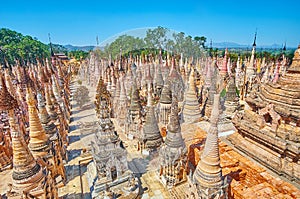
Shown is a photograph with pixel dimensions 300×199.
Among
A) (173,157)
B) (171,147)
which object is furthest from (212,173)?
(171,147)

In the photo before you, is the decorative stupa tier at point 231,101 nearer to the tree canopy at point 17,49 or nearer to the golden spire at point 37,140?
the golden spire at point 37,140

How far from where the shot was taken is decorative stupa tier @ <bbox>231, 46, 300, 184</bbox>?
870 centimetres

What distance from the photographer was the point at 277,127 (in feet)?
31.1

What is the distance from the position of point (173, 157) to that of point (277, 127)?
606 cm

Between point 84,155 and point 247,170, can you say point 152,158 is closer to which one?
point 84,155

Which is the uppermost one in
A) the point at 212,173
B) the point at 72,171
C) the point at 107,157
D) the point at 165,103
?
the point at 212,173

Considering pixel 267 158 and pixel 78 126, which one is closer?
pixel 267 158

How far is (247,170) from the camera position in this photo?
9055mm

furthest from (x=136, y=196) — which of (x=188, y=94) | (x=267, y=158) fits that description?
(x=188, y=94)

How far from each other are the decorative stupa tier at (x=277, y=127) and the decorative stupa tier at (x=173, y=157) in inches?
134

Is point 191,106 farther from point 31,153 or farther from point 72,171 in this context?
point 31,153

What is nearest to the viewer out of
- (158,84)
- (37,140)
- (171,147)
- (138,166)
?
(171,147)

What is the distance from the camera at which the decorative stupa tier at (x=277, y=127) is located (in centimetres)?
870

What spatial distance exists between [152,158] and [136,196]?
16.5 ft
